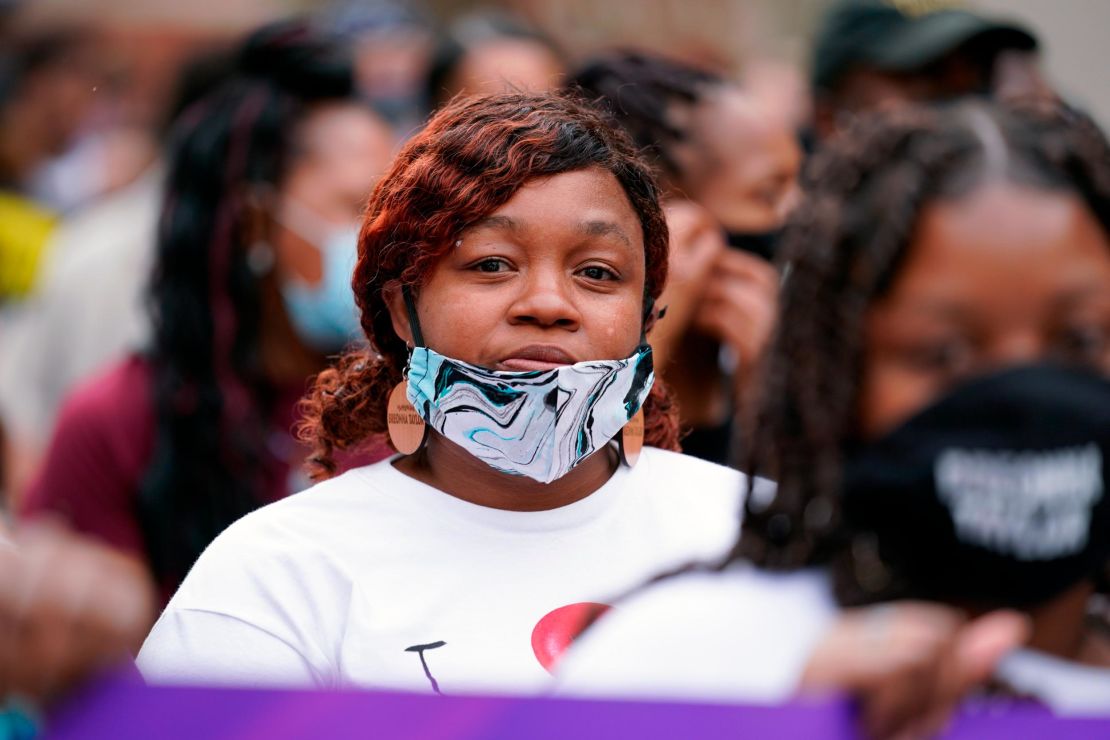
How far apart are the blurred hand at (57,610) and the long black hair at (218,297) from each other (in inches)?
101

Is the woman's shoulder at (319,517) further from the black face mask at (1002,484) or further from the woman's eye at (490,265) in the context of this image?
the black face mask at (1002,484)

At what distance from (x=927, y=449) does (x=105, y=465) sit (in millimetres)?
3008

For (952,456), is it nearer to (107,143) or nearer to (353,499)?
(353,499)

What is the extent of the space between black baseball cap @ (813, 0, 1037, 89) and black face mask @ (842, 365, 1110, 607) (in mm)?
3505

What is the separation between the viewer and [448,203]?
9.46 feet

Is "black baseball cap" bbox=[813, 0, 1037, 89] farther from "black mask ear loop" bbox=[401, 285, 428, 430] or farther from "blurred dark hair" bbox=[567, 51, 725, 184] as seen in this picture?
"black mask ear loop" bbox=[401, 285, 428, 430]

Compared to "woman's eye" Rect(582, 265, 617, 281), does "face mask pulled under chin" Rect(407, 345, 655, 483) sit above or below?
below

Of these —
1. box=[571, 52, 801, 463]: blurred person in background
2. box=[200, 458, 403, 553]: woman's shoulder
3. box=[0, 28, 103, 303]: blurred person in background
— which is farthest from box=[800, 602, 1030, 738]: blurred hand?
box=[0, 28, 103, 303]: blurred person in background

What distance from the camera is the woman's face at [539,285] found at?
2830mm

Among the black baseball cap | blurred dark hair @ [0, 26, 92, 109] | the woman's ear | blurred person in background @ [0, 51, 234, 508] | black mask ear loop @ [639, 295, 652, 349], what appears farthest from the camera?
blurred dark hair @ [0, 26, 92, 109]

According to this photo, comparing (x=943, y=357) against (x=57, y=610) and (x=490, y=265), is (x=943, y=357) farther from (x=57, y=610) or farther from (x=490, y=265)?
(x=490, y=265)

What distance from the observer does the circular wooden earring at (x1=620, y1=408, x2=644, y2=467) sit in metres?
3.04

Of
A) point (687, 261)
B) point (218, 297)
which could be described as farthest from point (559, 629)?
point (218, 297)

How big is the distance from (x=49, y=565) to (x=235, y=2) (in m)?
12.2
